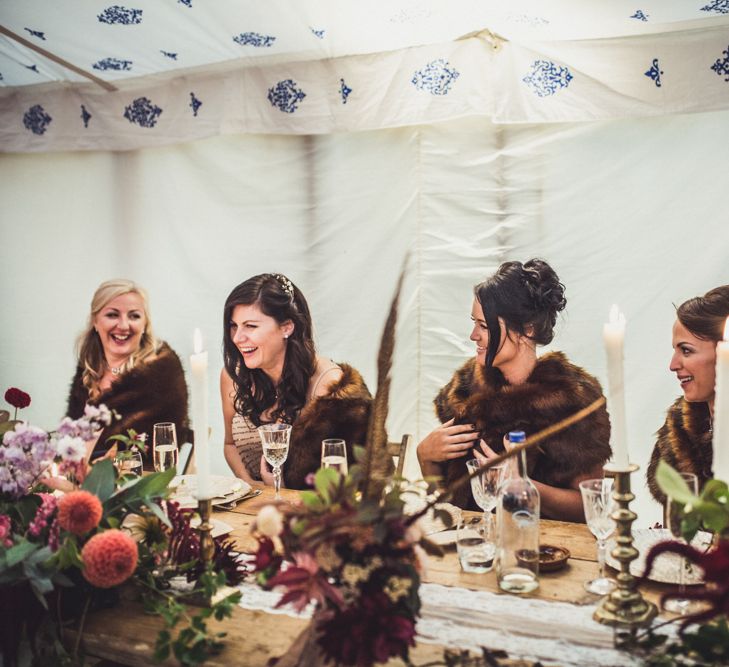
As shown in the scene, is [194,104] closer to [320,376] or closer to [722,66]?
[320,376]

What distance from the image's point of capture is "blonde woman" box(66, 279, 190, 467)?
350 centimetres

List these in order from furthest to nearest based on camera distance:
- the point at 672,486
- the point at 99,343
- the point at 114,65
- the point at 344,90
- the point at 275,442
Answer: the point at 99,343 → the point at 114,65 → the point at 344,90 → the point at 275,442 → the point at 672,486

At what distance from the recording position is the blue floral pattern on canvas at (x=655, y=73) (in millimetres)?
2480

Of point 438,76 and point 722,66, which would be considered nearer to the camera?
point 722,66

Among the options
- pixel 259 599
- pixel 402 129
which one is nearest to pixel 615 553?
pixel 259 599

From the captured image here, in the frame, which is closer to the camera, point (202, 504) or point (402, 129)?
point (202, 504)

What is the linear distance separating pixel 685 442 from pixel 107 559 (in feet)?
6.56

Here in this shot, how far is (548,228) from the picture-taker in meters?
2.75

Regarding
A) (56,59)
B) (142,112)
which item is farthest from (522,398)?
(56,59)

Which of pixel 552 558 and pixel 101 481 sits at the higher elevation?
pixel 101 481

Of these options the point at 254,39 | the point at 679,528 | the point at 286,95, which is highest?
the point at 254,39

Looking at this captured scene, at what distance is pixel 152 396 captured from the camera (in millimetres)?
3498

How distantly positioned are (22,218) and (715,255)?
11.1 feet

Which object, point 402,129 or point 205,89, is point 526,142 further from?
point 205,89
